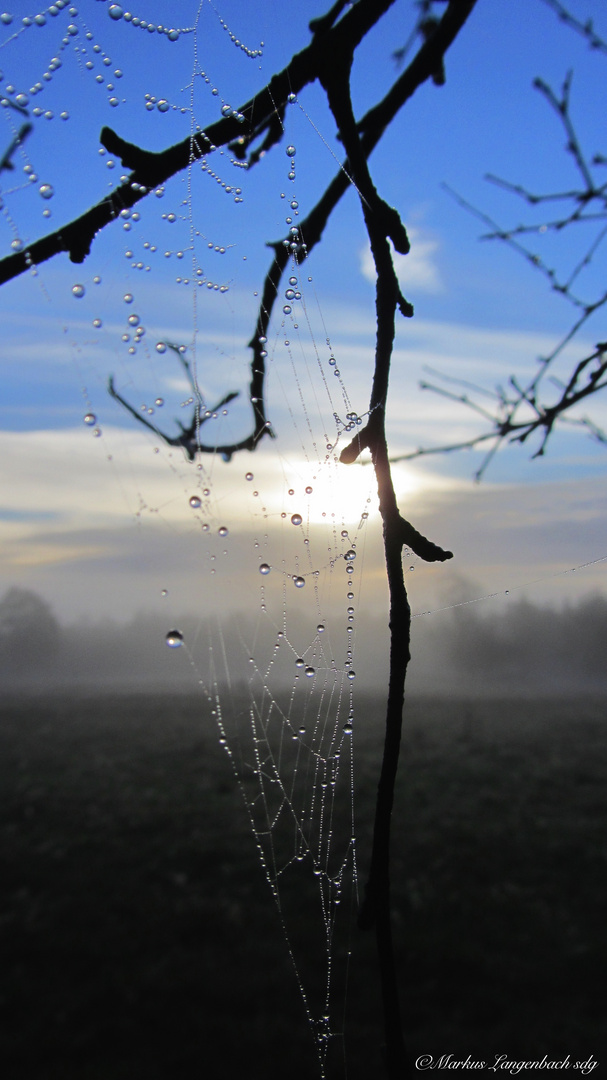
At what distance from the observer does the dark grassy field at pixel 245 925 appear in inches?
189

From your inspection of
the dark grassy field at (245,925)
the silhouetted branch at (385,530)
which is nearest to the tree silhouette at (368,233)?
the silhouetted branch at (385,530)

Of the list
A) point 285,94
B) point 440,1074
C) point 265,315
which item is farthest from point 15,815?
point 285,94

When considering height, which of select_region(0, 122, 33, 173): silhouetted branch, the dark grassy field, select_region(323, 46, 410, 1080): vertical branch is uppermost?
select_region(0, 122, 33, 173): silhouetted branch

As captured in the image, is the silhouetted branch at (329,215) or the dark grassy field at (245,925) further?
the dark grassy field at (245,925)

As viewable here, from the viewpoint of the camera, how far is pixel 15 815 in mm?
8992

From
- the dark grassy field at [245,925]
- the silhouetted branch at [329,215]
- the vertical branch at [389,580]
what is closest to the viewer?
the vertical branch at [389,580]

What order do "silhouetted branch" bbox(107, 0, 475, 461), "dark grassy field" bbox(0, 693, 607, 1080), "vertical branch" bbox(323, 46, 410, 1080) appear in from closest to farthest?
"vertical branch" bbox(323, 46, 410, 1080) → "silhouetted branch" bbox(107, 0, 475, 461) → "dark grassy field" bbox(0, 693, 607, 1080)

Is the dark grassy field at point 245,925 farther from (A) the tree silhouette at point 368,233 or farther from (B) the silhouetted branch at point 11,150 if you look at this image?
(B) the silhouetted branch at point 11,150

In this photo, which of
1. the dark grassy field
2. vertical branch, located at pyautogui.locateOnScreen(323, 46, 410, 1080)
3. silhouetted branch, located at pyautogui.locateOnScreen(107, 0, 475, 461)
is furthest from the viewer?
the dark grassy field

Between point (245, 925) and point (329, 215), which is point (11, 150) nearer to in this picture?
point (329, 215)

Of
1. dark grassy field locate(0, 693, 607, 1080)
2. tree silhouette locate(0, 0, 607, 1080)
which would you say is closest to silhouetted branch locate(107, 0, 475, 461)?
tree silhouette locate(0, 0, 607, 1080)

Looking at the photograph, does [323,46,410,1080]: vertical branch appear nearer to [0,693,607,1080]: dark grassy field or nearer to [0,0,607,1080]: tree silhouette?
[0,0,607,1080]: tree silhouette

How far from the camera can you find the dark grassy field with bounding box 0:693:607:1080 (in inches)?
189

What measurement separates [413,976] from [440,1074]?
757mm
